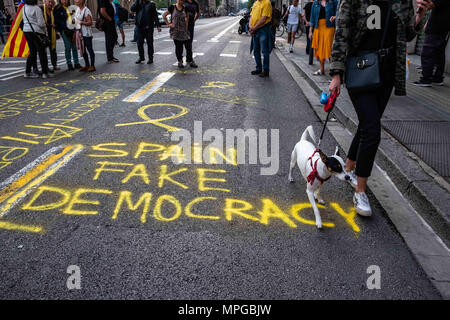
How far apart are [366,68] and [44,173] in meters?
3.18

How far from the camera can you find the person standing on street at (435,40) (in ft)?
22.4

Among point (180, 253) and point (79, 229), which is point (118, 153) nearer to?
Answer: point (79, 229)

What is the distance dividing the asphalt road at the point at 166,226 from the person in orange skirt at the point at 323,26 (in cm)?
381

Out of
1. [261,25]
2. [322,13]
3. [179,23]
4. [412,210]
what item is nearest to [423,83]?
[322,13]

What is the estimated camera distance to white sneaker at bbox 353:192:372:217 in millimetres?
2891

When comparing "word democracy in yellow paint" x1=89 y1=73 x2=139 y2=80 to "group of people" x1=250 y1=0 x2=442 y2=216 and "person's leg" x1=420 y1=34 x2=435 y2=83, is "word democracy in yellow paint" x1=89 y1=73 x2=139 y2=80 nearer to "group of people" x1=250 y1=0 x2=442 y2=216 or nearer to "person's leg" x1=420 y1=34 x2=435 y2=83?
"person's leg" x1=420 y1=34 x2=435 y2=83

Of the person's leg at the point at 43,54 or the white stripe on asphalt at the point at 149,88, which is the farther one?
the person's leg at the point at 43,54

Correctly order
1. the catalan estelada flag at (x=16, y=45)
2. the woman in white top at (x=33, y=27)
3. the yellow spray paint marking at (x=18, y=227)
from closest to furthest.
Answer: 1. the yellow spray paint marking at (x=18, y=227)
2. the woman in white top at (x=33, y=27)
3. the catalan estelada flag at (x=16, y=45)

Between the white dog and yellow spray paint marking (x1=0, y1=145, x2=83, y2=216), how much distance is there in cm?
251

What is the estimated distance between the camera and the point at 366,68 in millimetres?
2689

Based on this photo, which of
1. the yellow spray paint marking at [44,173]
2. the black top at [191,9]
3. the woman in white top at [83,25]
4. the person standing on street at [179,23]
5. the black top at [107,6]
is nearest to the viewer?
the yellow spray paint marking at [44,173]

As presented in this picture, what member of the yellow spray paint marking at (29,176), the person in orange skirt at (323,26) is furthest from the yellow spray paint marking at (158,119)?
the person in orange skirt at (323,26)

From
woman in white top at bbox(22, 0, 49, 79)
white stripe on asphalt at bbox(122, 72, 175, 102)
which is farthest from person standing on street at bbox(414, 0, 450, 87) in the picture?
woman in white top at bbox(22, 0, 49, 79)

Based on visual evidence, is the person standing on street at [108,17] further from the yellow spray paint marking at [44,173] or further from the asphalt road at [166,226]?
the yellow spray paint marking at [44,173]
